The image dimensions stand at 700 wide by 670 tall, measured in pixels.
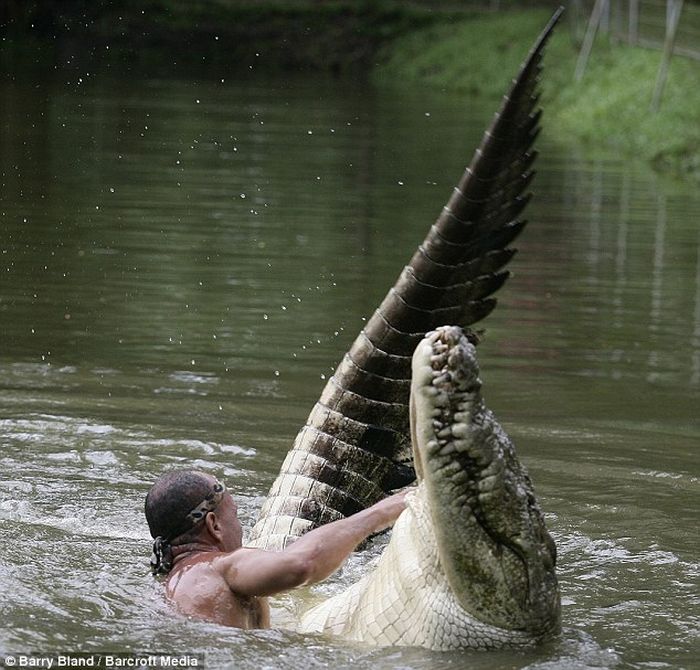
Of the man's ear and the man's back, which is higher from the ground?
the man's ear

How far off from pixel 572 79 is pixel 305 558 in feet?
94.3

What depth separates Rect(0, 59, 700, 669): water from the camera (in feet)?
17.0

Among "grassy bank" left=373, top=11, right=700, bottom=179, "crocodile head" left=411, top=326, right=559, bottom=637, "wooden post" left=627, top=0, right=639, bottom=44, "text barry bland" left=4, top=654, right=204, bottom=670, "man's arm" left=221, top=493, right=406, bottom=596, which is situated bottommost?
"text barry bland" left=4, top=654, right=204, bottom=670

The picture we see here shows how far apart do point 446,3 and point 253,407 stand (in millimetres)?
41445

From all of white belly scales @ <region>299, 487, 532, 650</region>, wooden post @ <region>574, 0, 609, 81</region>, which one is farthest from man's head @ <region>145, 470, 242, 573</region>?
wooden post @ <region>574, 0, 609, 81</region>

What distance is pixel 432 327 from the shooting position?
17.9 feet

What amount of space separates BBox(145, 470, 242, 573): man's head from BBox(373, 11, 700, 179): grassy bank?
648 inches

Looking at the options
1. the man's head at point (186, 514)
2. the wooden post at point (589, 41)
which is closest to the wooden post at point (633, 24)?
the wooden post at point (589, 41)

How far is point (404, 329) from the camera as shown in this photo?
17.8ft

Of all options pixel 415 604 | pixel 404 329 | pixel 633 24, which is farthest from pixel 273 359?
pixel 633 24

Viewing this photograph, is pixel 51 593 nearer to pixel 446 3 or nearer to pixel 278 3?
pixel 278 3

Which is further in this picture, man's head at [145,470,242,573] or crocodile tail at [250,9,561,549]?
crocodile tail at [250,9,561,549]

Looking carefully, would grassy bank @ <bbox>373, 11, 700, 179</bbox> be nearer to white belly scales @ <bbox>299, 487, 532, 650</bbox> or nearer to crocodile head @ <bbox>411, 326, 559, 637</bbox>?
white belly scales @ <bbox>299, 487, 532, 650</bbox>

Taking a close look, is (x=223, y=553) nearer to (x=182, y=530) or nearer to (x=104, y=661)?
(x=182, y=530)
